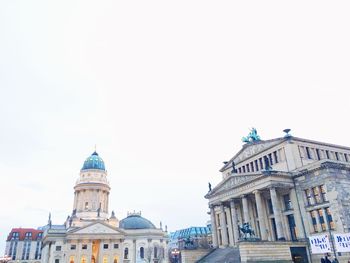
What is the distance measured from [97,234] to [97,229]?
1.38 metres

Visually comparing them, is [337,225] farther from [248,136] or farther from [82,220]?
[82,220]

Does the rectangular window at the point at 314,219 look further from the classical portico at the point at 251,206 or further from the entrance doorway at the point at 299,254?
Result: the classical portico at the point at 251,206

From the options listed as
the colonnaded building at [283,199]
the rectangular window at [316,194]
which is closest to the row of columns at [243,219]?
the colonnaded building at [283,199]

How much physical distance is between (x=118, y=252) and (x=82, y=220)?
49.8 feet

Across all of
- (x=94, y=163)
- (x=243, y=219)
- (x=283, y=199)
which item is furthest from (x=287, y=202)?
(x=94, y=163)

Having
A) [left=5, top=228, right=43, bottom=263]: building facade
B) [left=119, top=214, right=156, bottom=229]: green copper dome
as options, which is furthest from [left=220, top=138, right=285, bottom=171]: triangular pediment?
[left=5, top=228, right=43, bottom=263]: building facade

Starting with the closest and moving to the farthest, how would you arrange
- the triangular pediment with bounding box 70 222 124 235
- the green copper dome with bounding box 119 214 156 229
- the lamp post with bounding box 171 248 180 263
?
the triangular pediment with bounding box 70 222 124 235, the lamp post with bounding box 171 248 180 263, the green copper dome with bounding box 119 214 156 229

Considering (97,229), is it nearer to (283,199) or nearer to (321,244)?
(283,199)

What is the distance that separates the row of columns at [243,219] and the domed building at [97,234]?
106 feet

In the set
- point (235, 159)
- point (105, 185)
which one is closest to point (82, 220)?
point (105, 185)

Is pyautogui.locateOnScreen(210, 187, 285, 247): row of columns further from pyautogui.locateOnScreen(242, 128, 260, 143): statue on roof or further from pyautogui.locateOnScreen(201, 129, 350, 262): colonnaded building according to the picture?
pyautogui.locateOnScreen(242, 128, 260, 143): statue on roof

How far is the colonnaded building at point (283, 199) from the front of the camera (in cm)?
4038

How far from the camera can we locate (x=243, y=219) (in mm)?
55156

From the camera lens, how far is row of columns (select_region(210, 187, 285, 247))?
4512 centimetres
